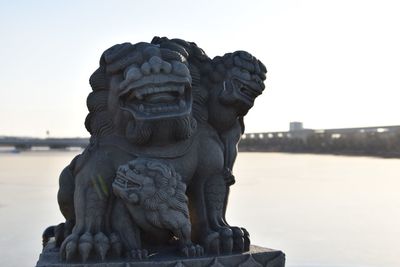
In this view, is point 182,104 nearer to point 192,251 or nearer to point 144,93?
point 144,93

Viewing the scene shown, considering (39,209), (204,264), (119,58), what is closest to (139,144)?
(119,58)

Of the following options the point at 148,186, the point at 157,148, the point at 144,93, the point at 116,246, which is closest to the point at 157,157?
the point at 157,148

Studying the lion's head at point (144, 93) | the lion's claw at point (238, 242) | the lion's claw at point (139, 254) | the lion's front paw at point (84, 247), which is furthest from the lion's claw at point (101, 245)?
the lion's claw at point (238, 242)

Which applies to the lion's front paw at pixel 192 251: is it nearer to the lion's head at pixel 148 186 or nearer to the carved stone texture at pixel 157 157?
the carved stone texture at pixel 157 157

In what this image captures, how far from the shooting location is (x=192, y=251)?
2.33m

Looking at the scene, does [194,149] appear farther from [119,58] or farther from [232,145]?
[119,58]

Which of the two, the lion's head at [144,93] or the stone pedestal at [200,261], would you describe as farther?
the lion's head at [144,93]

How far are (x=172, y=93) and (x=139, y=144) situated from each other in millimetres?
260

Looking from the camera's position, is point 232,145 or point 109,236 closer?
point 109,236

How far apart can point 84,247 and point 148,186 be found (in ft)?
1.12

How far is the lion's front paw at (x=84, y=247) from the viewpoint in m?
2.22

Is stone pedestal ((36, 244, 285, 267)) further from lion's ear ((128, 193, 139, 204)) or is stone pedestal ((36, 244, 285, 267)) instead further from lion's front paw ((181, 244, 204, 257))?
lion's ear ((128, 193, 139, 204))

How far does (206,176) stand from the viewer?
2541mm

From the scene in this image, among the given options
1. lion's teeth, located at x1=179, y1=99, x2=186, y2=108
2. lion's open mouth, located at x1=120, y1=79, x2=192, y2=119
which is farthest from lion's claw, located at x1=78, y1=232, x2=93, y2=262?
lion's teeth, located at x1=179, y1=99, x2=186, y2=108
